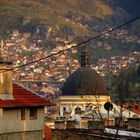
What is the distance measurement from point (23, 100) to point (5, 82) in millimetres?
960

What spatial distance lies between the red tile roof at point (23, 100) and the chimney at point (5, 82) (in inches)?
11.0

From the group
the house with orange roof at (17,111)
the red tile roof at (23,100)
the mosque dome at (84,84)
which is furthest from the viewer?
the mosque dome at (84,84)

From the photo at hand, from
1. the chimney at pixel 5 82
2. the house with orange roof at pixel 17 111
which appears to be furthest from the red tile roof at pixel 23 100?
the chimney at pixel 5 82

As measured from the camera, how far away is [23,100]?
25.5 metres

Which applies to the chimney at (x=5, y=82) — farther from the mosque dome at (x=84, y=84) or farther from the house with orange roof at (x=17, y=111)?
the mosque dome at (x=84, y=84)

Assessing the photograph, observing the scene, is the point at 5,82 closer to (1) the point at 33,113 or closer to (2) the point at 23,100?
(2) the point at 23,100

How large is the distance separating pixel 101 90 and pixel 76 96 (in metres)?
2.72

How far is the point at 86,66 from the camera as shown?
263ft

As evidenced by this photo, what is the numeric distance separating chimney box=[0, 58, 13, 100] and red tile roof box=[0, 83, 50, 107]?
0.28m

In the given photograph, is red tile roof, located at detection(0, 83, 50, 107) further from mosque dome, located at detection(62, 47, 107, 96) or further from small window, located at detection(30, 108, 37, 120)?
mosque dome, located at detection(62, 47, 107, 96)

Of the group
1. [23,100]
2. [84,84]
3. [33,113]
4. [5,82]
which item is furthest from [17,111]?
[84,84]

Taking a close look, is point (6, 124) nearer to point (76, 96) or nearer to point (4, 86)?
point (4, 86)

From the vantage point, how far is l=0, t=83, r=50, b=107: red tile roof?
969 inches

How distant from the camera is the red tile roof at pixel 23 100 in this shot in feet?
80.8
